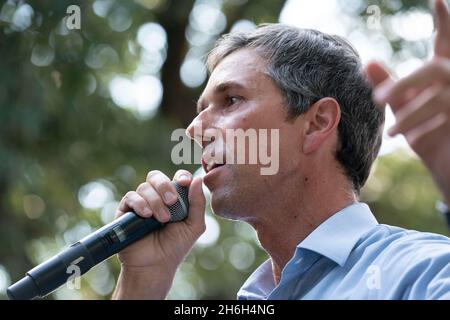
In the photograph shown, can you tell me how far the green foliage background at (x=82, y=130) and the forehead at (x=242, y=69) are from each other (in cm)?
233

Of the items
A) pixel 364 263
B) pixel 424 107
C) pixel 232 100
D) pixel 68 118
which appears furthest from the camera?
pixel 68 118

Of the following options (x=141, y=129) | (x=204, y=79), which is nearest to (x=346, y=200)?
(x=141, y=129)

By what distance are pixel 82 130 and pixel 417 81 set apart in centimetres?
406

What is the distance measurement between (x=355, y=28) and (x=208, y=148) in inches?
174

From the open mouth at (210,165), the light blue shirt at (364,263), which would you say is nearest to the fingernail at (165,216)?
the open mouth at (210,165)

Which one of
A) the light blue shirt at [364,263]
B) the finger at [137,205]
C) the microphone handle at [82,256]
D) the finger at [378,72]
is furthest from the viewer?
the finger at [137,205]

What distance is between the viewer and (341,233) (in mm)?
2018

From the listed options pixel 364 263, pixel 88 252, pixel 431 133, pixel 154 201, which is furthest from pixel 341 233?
pixel 431 133

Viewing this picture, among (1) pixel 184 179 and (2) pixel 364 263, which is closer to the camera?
(2) pixel 364 263

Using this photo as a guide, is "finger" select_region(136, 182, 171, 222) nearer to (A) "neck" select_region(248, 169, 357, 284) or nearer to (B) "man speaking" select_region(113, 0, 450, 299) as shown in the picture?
(B) "man speaking" select_region(113, 0, 450, 299)

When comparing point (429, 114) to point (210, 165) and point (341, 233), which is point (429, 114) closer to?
point (341, 233)

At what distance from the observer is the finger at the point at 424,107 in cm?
118

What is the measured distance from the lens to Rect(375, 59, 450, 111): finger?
1189 mm

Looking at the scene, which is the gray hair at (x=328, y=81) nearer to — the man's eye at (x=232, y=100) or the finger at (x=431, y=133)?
the man's eye at (x=232, y=100)
